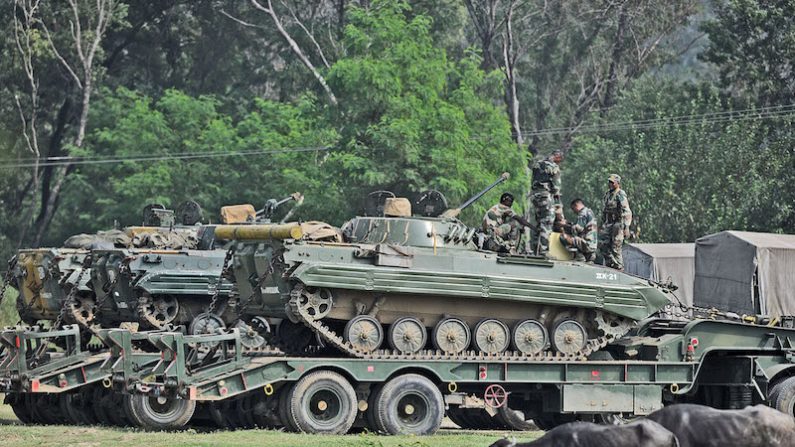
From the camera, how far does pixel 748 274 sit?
30406 mm

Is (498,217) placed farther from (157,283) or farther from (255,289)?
(157,283)

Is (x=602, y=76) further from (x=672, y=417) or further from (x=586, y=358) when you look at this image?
(x=672, y=417)

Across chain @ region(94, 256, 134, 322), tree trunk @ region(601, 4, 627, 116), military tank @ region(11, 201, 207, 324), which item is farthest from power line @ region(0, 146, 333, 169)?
chain @ region(94, 256, 134, 322)

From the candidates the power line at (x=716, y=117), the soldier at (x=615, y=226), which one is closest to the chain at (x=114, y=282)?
the soldier at (x=615, y=226)

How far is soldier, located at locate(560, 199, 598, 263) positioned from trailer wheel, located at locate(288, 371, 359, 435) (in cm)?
457

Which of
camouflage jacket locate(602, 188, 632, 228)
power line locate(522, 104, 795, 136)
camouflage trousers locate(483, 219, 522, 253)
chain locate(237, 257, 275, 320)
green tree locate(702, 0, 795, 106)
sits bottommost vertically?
chain locate(237, 257, 275, 320)

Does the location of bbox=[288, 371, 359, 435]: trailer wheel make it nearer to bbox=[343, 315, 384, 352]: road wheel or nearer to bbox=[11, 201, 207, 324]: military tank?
bbox=[343, 315, 384, 352]: road wheel

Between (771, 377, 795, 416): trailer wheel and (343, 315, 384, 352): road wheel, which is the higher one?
(343, 315, 384, 352): road wheel

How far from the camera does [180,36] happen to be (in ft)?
202

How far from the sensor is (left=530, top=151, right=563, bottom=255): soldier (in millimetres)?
23562

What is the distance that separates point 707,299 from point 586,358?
9.21m

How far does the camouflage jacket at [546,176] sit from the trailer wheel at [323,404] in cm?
492

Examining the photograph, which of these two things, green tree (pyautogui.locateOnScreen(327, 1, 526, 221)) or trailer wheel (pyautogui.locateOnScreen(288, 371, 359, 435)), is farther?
green tree (pyautogui.locateOnScreen(327, 1, 526, 221))

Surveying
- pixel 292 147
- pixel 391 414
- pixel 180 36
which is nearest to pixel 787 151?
pixel 292 147
